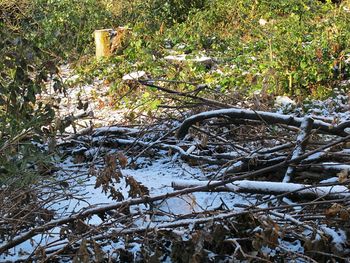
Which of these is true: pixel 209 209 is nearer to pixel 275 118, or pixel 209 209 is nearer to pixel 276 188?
pixel 276 188

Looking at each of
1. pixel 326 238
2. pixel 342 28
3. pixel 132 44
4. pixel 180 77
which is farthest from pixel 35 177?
pixel 132 44

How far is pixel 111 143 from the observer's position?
4.51 m

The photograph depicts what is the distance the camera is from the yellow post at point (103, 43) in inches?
386

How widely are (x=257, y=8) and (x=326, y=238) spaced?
8971 mm

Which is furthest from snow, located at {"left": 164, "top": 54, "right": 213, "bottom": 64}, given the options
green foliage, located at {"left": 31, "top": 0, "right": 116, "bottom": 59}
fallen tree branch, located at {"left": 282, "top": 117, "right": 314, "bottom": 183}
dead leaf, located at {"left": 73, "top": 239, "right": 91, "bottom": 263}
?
dead leaf, located at {"left": 73, "top": 239, "right": 91, "bottom": 263}

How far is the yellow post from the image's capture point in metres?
9.80

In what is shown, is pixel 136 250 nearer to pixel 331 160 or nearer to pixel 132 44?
pixel 331 160

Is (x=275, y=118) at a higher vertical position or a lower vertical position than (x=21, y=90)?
lower

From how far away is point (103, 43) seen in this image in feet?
32.2

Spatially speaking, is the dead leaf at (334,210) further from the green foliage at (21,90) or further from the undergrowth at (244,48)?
the undergrowth at (244,48)

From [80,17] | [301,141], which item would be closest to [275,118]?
[301,141]

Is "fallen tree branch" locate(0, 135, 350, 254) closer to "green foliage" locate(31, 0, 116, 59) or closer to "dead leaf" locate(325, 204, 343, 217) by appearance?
"dead leaf" locate(325, 204, 343, 217)

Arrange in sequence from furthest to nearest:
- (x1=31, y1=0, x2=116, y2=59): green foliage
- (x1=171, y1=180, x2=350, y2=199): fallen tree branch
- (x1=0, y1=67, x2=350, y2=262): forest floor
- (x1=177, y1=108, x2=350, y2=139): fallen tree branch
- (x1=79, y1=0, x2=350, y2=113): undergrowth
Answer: (x1=31, y1=0, x2=116, y2=59): green foliage, (x1=79, y1=0, x2=350, y2=113): undergrowth, (x1=177, y1=108, x2=350, y2=139): fallen tree branch, (x1=171, y1=180, x2=350, y2=199): fallen tree branch, (x1=0, y1=67, x2=350, y2=262): forest floor

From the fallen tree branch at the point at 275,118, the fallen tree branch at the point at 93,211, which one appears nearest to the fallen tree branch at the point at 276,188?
the fallen tree branch at the point at 93,211
